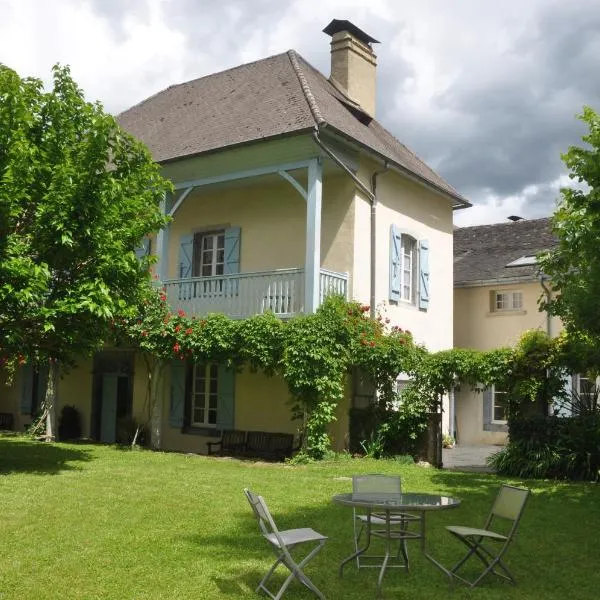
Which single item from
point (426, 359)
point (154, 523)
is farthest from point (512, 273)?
point (154, 523)

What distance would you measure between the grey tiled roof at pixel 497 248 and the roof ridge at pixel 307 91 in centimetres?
746

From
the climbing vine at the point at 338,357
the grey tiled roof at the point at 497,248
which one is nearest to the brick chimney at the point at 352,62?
the grey tiled roof at the point at 497,248

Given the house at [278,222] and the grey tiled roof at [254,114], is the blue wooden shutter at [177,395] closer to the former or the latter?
the house at [278,222]

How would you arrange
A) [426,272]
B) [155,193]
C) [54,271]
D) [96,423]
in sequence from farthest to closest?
[96,423] → [426,272] → [155,193] → [54,271]

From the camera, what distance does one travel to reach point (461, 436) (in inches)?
763

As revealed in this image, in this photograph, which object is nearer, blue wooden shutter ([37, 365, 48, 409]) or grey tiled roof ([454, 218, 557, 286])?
blue wooden shutter ([37, 365, 48, 409])

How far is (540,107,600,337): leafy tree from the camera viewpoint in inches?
344

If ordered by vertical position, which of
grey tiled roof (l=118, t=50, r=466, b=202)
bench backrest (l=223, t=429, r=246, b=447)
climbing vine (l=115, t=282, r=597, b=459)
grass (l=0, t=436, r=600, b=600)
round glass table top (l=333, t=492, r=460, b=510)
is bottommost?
grass (l=0, t=436, r=600, b=600)

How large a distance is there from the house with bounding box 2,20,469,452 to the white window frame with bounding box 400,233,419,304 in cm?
3

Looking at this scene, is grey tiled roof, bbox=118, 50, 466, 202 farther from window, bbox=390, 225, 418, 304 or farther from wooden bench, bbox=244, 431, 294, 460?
wooden bench, bbox=244, 431, 294, 460

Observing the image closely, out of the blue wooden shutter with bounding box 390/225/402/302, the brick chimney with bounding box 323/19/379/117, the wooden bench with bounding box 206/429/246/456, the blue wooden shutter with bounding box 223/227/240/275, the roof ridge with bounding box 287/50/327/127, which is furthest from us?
the brick chimney with bounding box 323/19/379/117

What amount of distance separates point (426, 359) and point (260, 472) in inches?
152

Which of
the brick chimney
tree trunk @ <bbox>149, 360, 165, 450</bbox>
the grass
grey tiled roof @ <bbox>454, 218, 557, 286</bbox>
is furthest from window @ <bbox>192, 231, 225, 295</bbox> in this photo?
grey tiled roof @ <bbox>454, 218, 557, 286</bbox>

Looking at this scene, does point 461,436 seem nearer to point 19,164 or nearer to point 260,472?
point 260,472
